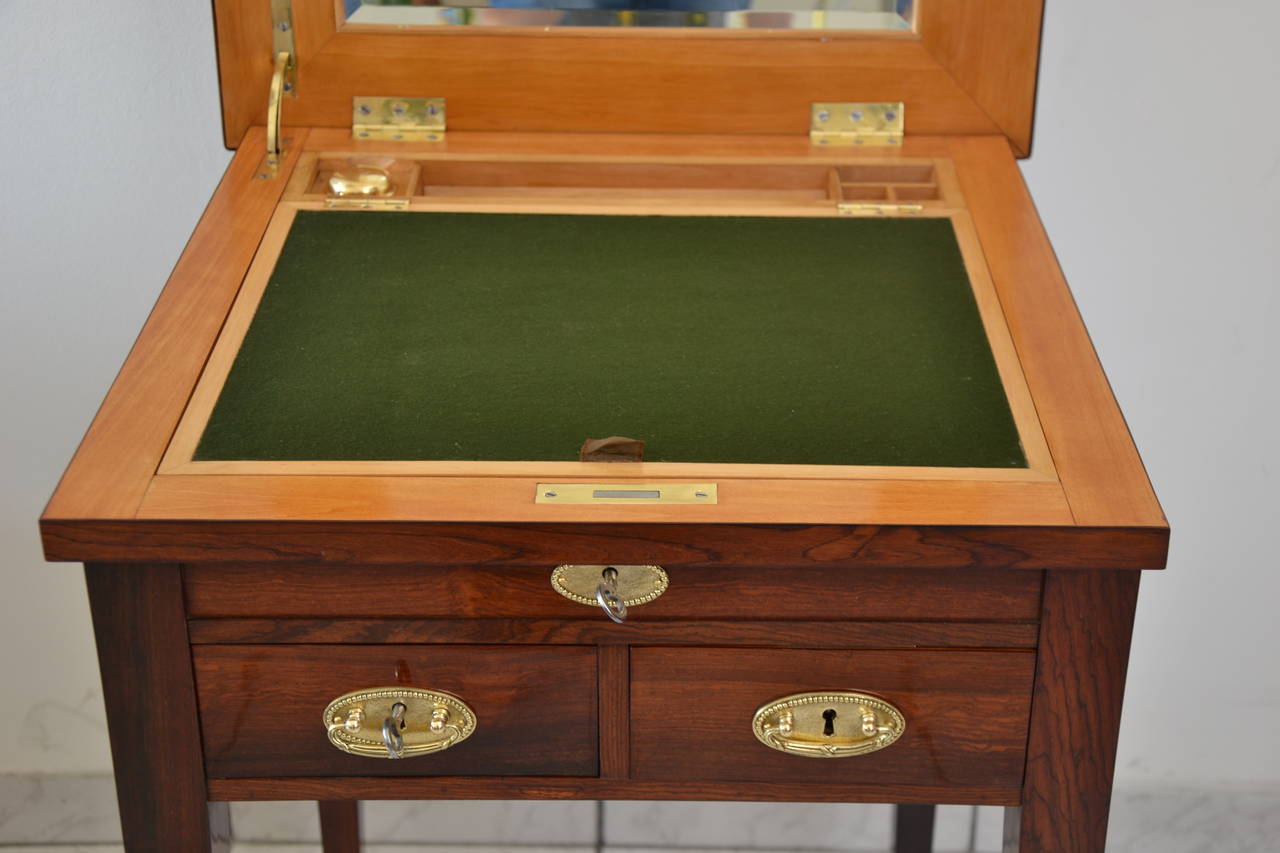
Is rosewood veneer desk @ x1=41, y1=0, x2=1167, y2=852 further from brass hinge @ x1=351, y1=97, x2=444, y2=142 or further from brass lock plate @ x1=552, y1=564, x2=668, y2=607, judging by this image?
brass hinge @ x1=351, y1=97, x2=444, y2=142

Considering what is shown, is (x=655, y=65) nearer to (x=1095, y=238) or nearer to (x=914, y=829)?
(x=1095, y=238)

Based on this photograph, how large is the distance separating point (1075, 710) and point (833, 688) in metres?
0.18

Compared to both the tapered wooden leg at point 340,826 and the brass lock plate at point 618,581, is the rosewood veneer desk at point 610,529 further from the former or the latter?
the tapered wooden leg at point 340,826

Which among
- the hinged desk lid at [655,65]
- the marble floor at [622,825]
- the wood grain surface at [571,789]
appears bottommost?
the marble floor at [622,825]

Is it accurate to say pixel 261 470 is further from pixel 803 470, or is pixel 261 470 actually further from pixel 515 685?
pixel 803 470

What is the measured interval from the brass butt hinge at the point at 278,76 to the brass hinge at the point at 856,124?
532mm

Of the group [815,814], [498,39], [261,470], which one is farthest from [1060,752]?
[815,814]

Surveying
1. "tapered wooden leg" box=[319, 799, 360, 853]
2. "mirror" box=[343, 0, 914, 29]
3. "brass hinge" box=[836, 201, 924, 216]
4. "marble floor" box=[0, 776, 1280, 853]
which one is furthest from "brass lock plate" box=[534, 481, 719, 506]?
"marble floor" box=[0, 776, 1280, 853]

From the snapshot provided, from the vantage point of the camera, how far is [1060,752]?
1184mm

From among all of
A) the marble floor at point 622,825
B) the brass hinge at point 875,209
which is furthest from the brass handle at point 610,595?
the marble floor at point 622,825

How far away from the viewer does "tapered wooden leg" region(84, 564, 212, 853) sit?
1126 millimetres

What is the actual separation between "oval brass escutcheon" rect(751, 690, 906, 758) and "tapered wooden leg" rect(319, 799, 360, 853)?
91 centimetres

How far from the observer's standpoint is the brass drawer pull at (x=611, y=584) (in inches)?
44.1

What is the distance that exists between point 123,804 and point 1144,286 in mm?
1387
